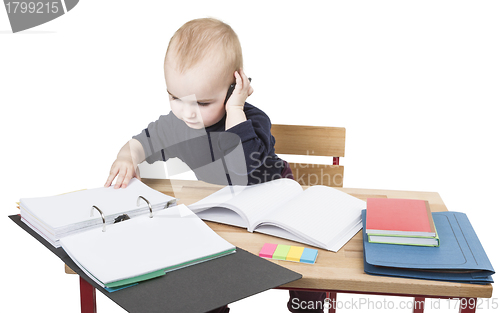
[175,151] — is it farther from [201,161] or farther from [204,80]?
[204,80]

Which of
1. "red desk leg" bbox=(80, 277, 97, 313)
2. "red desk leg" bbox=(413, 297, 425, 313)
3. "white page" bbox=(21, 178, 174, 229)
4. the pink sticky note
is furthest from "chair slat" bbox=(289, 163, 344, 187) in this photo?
"red desk leg" bbox=(80, 277, 97, 313)

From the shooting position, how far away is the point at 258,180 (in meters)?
1.81

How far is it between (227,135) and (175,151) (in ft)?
1.02

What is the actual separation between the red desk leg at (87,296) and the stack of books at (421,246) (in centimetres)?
72

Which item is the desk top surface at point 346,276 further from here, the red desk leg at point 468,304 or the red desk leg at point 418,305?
the red desk leg at point 418,305

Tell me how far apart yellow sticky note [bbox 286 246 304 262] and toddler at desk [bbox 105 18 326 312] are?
1.54ft

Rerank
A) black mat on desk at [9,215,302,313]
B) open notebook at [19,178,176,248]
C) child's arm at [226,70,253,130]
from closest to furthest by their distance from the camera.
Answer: black mat on desk at [9,215,302,313]
open notebook at [19,178,176,248]
child's arm at [226,70,253,130]

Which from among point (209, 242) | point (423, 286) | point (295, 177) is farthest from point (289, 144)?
point (423, 286)

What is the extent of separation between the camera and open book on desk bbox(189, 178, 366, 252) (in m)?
1.44

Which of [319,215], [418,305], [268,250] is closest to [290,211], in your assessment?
[319,215]

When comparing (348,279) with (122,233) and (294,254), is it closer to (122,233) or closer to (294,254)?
(294,254)

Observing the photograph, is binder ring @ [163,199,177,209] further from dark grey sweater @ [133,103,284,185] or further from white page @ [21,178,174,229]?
dark grey sweater @ [133,103,284,185]

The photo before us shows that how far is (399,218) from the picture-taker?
1.43 m

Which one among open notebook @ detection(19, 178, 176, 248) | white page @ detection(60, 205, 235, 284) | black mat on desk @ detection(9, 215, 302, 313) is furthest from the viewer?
open notebook @ detection(19, 178, 176, 248)
